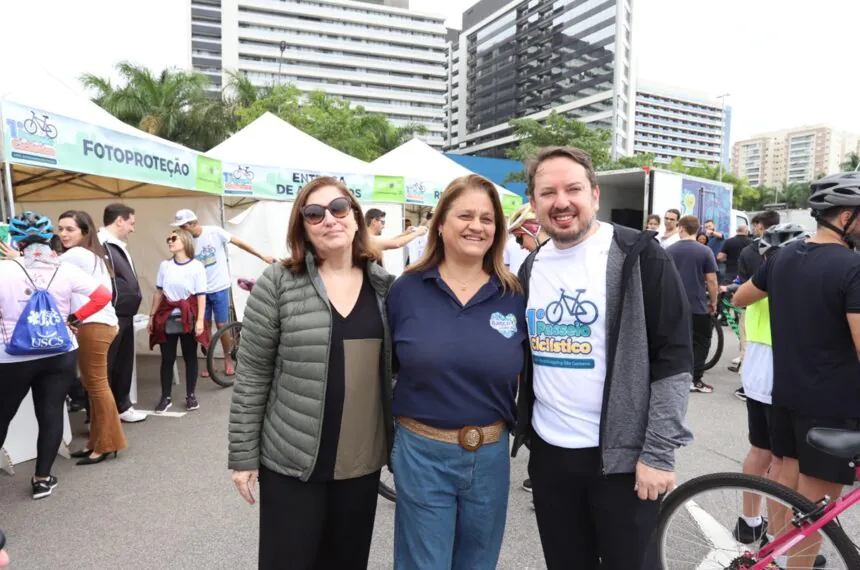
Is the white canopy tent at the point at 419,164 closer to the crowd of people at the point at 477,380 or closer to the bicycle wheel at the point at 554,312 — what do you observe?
the crowd of people at the point at 477,380

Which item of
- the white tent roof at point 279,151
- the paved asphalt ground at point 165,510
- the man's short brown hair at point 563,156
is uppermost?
the white tent roof at point 279,151

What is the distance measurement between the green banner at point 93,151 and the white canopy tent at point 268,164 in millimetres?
1283

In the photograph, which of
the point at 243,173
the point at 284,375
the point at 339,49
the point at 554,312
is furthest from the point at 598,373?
the point at 339,49

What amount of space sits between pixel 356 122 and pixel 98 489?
3024cm

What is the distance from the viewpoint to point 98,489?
12.4ft

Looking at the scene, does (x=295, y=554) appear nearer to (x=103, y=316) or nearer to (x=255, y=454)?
(x=255, y=454)

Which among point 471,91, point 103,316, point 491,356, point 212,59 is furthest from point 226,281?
point 471,91

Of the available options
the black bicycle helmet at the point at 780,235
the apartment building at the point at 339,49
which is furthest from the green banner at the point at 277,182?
the apartment building at the point at 339,49

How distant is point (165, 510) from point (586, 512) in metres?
2.84

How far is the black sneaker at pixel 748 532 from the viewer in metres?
2.18

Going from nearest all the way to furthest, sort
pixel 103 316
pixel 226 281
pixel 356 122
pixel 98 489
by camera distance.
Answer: pixel 98 489, pixel 103 316, pixel 226 281, pixel 356 122

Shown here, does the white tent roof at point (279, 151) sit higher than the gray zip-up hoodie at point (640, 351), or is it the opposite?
the white tent roof at point (279, 151)

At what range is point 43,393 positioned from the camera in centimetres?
361

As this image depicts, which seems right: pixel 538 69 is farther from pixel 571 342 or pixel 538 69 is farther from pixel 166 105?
pixel 571 342
